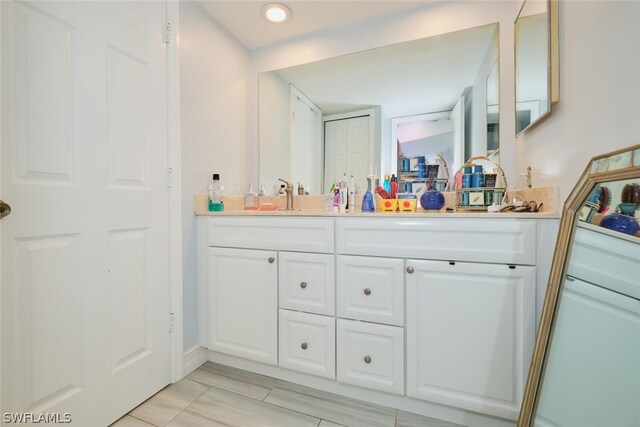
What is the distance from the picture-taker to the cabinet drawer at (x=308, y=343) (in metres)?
1.29

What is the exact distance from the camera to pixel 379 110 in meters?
1.80

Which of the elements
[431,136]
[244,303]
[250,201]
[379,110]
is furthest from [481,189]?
[250,201]

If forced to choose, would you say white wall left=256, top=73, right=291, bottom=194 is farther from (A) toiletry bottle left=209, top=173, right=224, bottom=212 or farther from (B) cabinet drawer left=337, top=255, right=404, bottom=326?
(B) cabinet drawer left=337, top=255, right=404, bottom=326

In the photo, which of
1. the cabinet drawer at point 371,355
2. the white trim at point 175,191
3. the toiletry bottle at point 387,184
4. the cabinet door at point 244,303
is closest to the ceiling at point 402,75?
the toiletry bottle at point 387,184

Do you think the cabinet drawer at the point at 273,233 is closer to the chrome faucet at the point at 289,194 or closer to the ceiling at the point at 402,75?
the chrome faucet at the point at 289,194

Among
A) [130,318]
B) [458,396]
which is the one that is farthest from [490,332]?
[130,318]

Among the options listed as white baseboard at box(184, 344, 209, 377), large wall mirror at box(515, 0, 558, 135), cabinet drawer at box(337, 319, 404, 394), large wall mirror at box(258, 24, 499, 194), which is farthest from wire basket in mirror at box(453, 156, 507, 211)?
white baseboard at box(184, 344, 209, 377)

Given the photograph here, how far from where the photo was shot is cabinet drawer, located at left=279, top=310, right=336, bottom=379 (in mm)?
1293

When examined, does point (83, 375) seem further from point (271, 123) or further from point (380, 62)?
point (380, 62)

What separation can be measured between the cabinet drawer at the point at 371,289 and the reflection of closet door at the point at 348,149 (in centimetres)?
71

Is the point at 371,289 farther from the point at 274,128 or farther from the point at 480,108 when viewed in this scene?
the point at 274,128

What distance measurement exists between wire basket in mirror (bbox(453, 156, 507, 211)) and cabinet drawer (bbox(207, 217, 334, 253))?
71 centimetres

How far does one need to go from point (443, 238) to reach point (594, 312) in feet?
1.59

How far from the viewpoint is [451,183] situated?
1607mm
